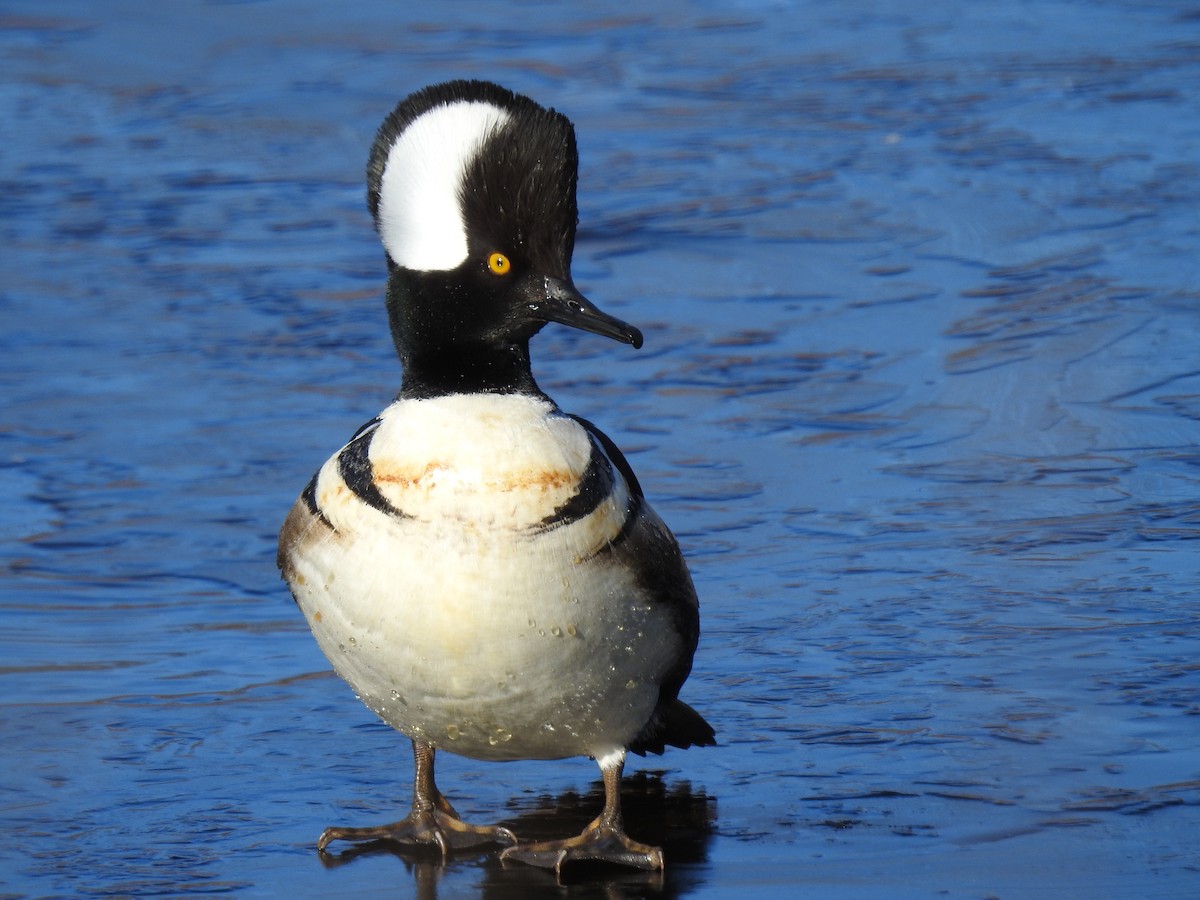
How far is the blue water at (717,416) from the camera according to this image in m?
4.34

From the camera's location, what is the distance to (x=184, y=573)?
6117 millimetres

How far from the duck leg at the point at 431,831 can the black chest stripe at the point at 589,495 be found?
2.33 feet

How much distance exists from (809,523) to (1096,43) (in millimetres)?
6657

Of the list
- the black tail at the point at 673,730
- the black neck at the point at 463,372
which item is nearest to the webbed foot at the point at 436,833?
the black tail at the point at 673,730

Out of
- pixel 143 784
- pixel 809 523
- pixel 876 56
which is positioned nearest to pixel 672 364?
pixel 809 523

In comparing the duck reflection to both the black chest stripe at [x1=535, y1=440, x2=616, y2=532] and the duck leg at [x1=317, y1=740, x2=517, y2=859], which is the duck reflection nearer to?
the duck leg at [x1=317, y1=740, x2=517, y2=859]

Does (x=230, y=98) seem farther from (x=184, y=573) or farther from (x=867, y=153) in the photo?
(x=184, y=573)

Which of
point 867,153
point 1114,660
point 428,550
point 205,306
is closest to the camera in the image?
point 428,550

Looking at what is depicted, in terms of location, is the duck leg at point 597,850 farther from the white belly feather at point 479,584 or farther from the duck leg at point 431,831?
the white belly feather at point 479,584

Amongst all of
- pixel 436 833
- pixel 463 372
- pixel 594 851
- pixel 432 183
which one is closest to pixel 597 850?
pixel 594 851

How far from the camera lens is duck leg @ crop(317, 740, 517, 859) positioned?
4.21m

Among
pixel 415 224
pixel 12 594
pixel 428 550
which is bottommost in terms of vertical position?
pixel 12 594

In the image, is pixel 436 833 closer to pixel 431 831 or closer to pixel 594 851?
pixel 431 831

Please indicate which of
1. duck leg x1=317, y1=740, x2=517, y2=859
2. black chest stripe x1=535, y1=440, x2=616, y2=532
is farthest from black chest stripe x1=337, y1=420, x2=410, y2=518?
duck leg x1=317, y1=740, x2=517, y2=859
